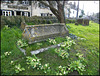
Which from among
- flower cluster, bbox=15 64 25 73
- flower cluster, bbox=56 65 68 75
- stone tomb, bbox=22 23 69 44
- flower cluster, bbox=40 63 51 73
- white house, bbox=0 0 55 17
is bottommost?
flower cluster, bbox=56 65 68 75

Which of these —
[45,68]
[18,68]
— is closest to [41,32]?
[45,68]

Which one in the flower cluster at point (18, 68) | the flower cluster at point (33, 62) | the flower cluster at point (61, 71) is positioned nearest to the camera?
the flower cluster at point (18, 68)

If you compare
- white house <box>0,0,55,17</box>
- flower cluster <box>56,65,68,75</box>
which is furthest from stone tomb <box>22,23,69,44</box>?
white house <box>0,0,55,17</box>

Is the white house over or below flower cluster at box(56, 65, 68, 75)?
over

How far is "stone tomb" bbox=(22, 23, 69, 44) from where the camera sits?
4.62 meters

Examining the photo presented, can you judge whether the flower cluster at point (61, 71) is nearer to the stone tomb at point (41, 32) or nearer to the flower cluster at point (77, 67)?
the flower cluster at point (77, 67)

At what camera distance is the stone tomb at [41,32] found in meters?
4.62

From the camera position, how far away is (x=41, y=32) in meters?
5.10

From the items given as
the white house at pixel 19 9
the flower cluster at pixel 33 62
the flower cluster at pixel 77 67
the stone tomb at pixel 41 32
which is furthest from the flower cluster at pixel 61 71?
the white house at pixel 19 9

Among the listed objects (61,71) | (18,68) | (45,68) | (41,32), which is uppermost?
(41,32)

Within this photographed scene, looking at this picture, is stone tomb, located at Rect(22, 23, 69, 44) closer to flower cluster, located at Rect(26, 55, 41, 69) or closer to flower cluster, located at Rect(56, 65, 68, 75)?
flower cluster, located at Rect(26, 55, 41, 69)

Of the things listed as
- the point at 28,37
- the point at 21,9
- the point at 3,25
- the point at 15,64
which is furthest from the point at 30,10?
the point at 15,64

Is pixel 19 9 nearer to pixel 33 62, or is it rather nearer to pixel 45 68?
pixel 33 62

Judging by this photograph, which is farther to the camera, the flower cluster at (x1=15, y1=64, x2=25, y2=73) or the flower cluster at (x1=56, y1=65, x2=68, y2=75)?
the flower cluster at (x1=56, y1=65, x2=68, y2=75)
